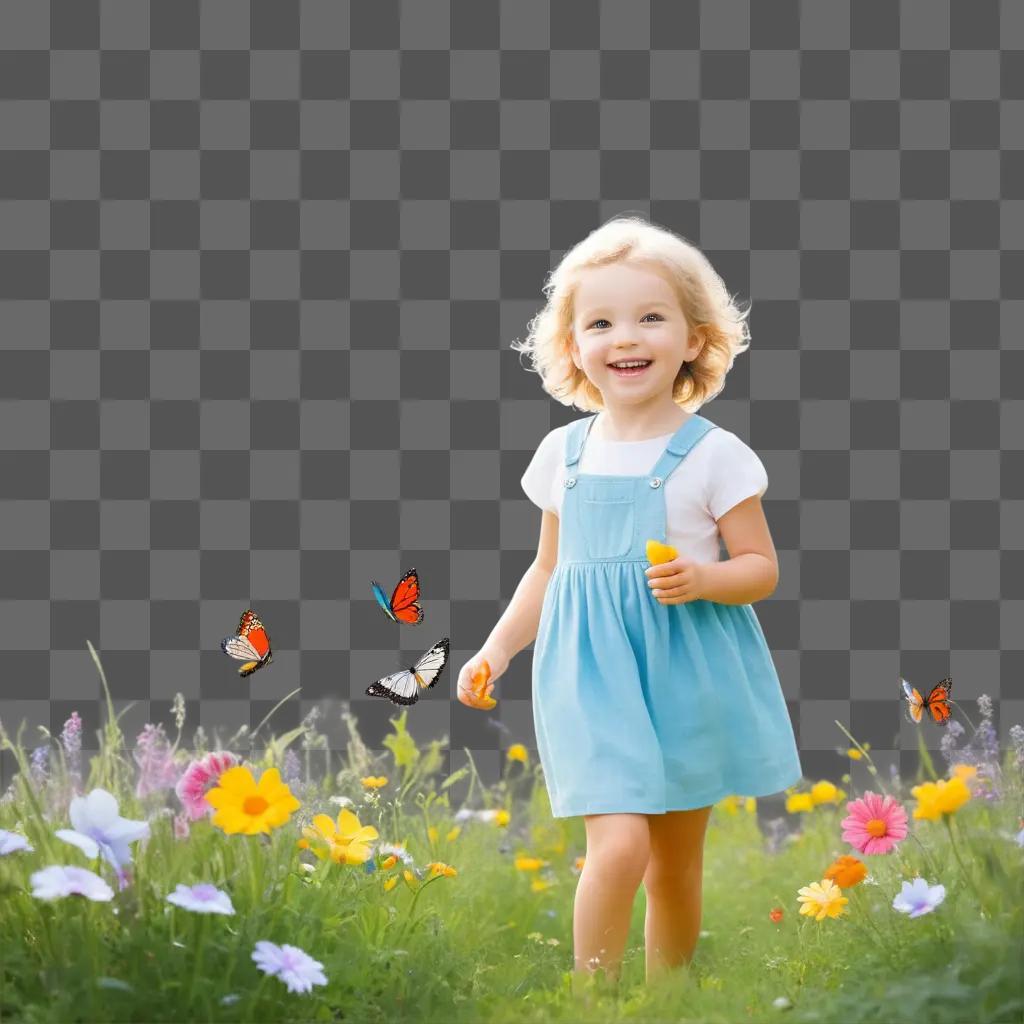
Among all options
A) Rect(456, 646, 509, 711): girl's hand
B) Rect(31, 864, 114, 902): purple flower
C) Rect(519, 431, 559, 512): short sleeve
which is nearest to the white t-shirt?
Rect(519, 431, 559, 512): short sleeve

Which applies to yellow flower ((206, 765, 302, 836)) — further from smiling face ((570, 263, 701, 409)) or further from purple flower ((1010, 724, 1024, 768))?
purple flower ((1010, 724, 1024, 768))

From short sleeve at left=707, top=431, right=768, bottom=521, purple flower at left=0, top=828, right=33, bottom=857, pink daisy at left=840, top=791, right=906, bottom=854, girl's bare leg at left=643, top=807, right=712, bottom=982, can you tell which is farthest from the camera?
girl's bare leg at left=643, top=807, right=712, bottom=982

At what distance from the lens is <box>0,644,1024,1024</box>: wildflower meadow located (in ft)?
8.78

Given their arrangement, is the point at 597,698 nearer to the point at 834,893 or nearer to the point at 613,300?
the point at 834,893

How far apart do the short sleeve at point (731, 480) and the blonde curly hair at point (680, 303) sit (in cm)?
29

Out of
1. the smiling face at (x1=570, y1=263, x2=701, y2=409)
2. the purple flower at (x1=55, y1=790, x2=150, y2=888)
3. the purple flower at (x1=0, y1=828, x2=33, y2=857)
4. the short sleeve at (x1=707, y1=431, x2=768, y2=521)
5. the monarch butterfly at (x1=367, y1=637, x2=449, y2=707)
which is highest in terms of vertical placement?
the smiling face at (x1=570, y1=263, x2=701, y2=409)

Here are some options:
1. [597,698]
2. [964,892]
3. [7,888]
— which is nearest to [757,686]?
[597,698]

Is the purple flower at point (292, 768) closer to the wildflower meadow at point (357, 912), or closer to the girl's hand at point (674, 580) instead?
the wildflower meadow at point (357, 912)

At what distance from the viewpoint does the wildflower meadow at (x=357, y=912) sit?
2.68 meters

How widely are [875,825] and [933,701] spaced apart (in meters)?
0.35

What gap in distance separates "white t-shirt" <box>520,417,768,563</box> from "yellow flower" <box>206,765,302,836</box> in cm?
126

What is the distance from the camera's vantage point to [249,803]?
2.81 metres

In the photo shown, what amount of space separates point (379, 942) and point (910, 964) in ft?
3.60

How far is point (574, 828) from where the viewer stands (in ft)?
18.1
